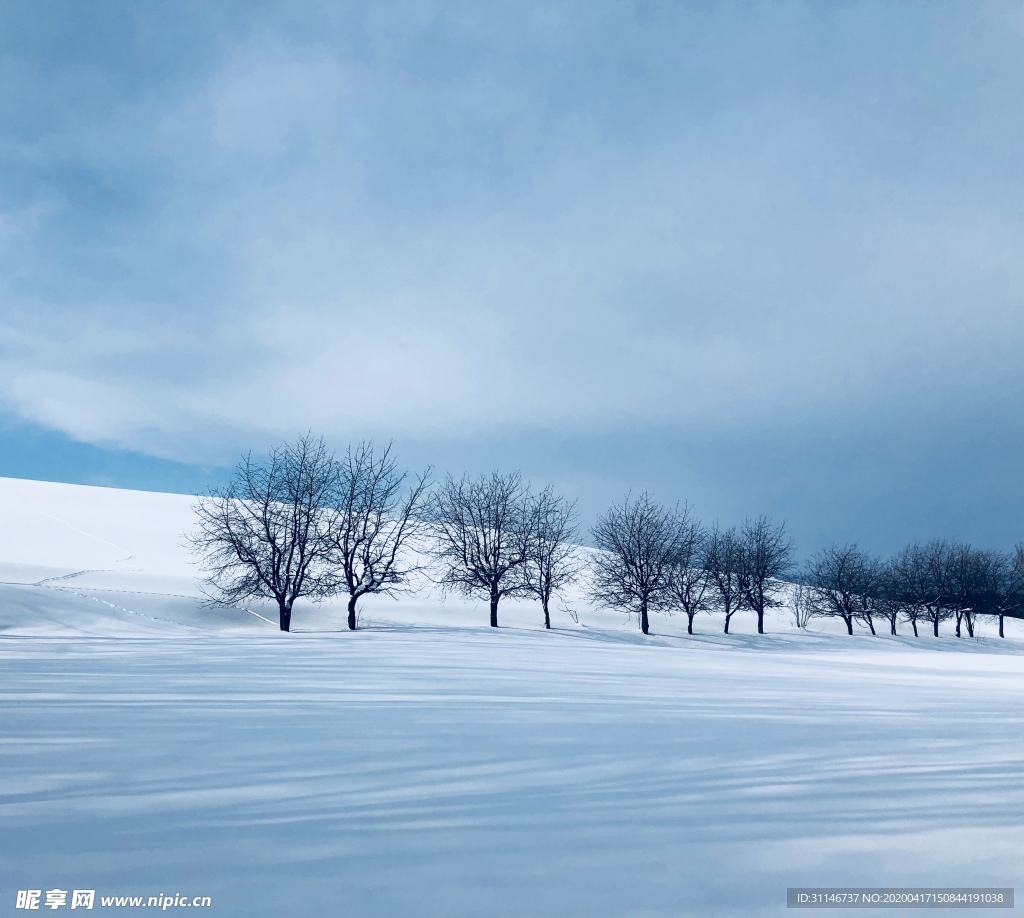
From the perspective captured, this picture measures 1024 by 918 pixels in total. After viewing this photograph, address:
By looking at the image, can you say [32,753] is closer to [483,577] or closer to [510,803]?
[510,803]

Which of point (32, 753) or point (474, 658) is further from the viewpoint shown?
point (474, 658)

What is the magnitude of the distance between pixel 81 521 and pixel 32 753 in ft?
143

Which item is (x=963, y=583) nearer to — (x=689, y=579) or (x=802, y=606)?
(x=802, y=606)

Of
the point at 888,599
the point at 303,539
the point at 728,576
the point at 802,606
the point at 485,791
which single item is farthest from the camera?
the point at 802,606

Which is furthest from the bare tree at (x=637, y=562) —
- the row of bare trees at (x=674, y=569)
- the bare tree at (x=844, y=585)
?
the bare tree at (x=844, y=585)

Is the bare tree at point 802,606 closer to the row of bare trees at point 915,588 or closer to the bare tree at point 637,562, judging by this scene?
the row of bare trees at point 915,588

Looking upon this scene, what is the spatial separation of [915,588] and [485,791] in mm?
55616

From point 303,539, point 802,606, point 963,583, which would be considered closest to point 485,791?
point 303,539

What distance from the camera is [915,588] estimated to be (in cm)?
4869

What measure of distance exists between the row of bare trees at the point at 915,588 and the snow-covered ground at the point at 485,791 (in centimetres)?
4361

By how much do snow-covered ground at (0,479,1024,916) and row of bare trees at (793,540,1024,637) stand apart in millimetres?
43608

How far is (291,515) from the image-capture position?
2414 centimetres

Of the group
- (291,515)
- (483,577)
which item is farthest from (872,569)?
(291,515)

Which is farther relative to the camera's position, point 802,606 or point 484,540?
point 802,606
